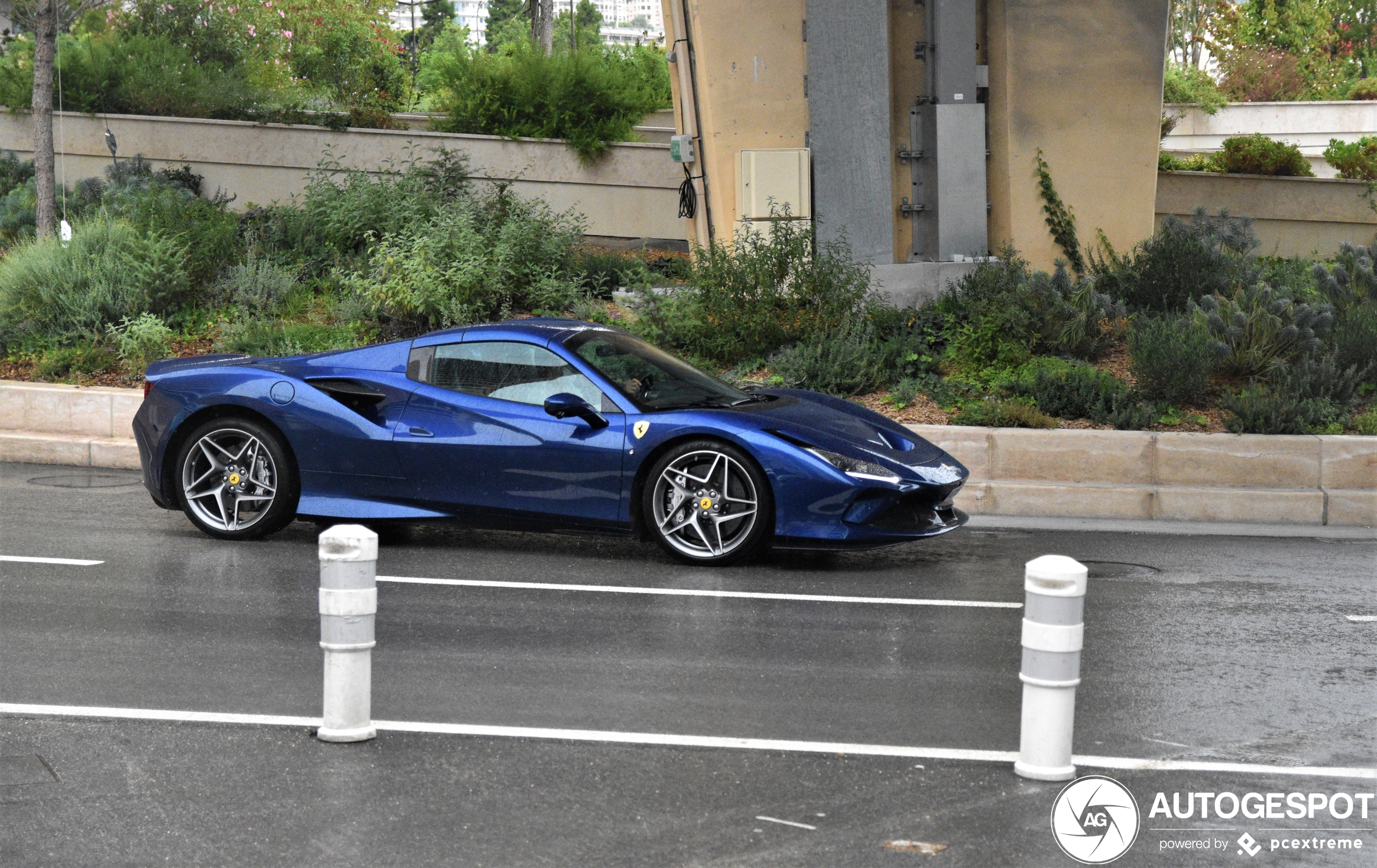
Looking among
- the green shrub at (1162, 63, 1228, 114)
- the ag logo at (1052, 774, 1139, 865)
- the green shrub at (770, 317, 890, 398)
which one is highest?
the green shrub at (1162, 63, 1228, 114)

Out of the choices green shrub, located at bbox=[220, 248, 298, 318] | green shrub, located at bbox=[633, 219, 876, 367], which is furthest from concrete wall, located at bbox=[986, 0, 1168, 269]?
green shrub, located at bbox=[220, 248, 298, 318]

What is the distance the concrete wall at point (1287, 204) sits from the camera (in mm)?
21172

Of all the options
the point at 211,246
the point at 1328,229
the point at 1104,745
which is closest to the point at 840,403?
the point at 1104,745

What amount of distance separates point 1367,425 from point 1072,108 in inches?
216

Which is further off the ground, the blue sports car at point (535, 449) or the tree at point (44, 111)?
the tree at point (44, 111)

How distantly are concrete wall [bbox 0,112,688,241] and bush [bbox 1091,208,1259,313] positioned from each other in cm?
850

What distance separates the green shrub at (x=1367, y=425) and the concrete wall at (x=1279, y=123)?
24.7 meters

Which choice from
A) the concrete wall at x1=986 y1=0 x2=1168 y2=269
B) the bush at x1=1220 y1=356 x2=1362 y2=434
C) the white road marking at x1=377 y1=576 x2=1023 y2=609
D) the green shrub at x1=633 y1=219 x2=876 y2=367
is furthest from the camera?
the concrete wall at x1=986 y1=0 x2=1168 y2=269

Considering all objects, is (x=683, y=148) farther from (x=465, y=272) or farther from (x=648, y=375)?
(x=648, y=375)

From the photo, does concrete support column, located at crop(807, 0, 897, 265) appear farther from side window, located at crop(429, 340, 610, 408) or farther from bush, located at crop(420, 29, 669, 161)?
bush, located at crop(420, 29, 669, 161)

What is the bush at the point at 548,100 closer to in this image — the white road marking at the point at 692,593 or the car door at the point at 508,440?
the car door at the point at 508,440

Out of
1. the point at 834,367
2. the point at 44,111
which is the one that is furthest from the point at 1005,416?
the point at 44,111

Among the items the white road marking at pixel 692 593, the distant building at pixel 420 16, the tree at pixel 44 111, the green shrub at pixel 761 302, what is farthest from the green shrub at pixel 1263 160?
the distant building at pixel 420 16

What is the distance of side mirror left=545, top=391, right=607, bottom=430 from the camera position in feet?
25.3
